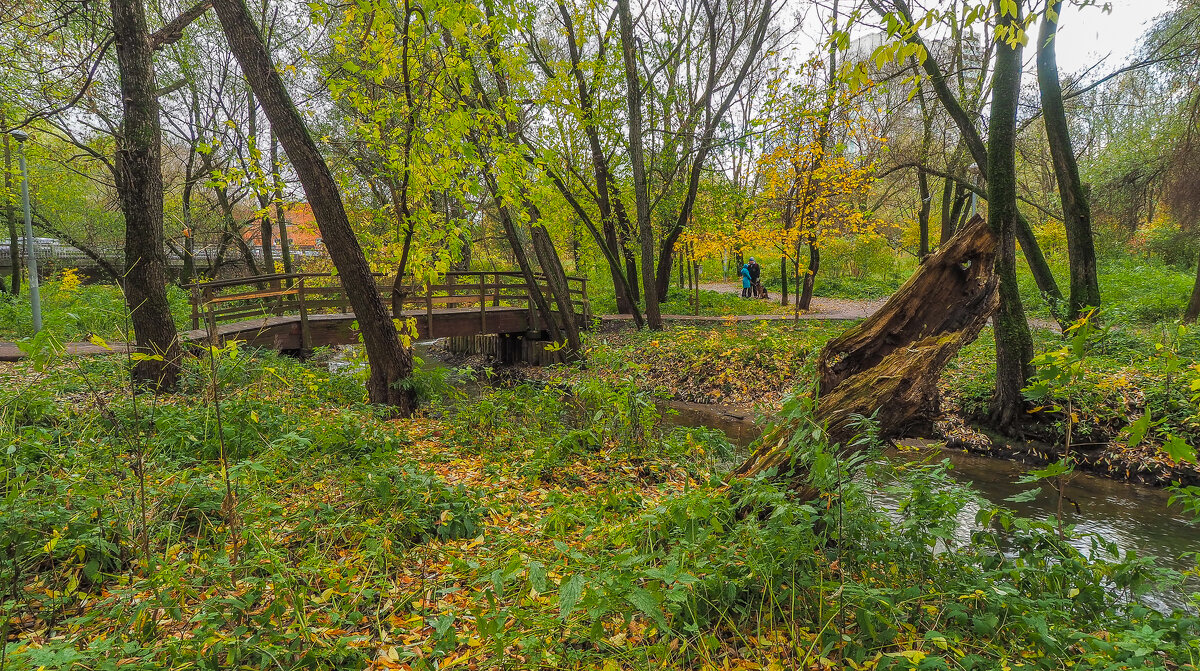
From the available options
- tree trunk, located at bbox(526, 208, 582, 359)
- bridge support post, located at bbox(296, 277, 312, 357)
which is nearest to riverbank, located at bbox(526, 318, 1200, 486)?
tree trunk, located at bbox(526, 208, 582, 359)

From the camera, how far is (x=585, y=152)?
45.9 feet

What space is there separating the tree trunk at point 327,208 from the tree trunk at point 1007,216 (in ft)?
22.4

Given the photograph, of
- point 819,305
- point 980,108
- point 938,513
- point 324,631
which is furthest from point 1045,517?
point 819,305

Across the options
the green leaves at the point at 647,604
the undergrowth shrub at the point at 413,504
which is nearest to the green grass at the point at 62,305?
the undergrowth shrub at the point at 413,504

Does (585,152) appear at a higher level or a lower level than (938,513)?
higher

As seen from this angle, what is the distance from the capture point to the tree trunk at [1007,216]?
5.92 m

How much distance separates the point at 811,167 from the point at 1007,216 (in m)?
7.86

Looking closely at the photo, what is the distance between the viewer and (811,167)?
1317cm

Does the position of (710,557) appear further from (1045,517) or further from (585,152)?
(585,152)

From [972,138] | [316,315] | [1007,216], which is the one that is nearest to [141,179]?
[316,315]

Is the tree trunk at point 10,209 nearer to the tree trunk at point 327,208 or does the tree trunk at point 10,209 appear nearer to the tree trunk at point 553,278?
the tree trunk at point 327,208

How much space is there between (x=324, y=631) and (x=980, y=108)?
14.4 meters

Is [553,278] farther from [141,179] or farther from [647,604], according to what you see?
[647,604]

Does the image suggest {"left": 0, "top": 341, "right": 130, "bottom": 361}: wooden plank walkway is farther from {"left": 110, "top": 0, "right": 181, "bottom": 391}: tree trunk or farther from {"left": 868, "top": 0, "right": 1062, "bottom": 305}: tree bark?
{"left": 868, "top": 0, "right": 1062, "bottom": 305}: tree bark
